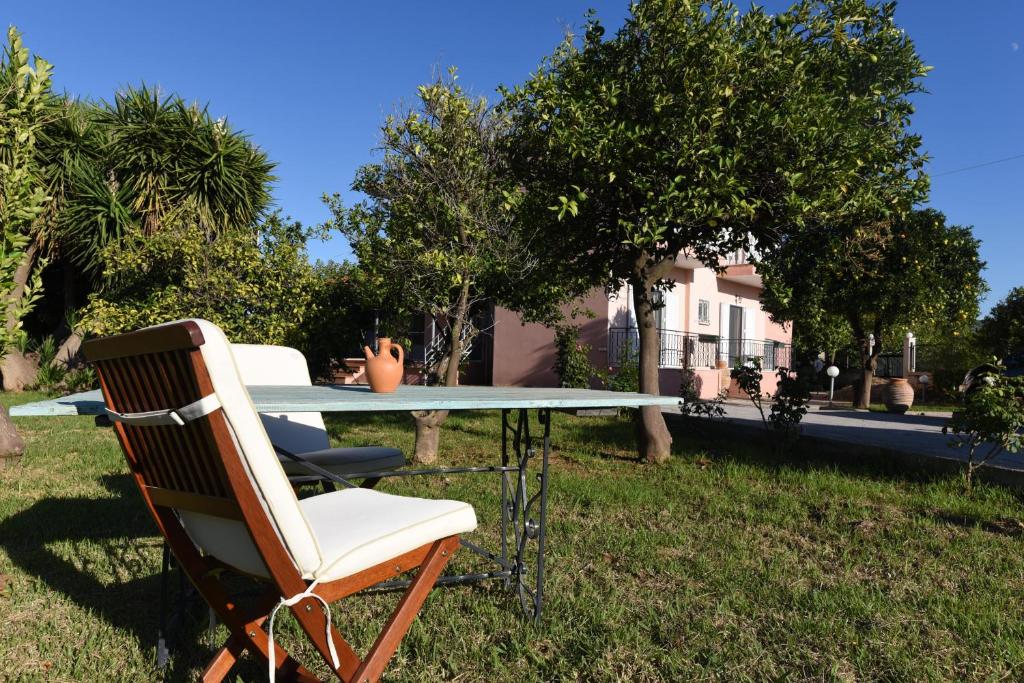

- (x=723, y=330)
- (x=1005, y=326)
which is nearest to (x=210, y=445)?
(x=723, y=330)

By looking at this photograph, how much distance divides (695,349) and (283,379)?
13.8m

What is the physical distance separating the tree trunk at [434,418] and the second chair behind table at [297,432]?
2.48 metres

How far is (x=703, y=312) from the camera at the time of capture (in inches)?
687

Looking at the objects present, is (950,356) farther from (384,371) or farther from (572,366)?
(384,371)

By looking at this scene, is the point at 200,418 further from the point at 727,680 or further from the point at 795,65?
the point at 795,65

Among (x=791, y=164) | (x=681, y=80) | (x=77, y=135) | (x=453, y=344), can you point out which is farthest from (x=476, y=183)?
(x=77, y=135)

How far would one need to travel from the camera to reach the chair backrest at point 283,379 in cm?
337

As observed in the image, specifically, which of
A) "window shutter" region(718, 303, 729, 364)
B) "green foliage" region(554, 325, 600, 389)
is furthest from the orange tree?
"window shutter" region(718, 303, 729, 364)

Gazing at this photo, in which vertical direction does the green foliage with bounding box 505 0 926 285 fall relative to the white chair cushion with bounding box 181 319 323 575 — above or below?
above

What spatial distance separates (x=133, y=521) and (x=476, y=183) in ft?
13.3

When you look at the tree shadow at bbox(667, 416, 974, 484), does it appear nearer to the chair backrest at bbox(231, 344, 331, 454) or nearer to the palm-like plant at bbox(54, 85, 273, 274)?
the chair backrest at bbox(231, 344, 331, 454)

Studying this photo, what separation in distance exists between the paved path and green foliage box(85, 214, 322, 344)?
5.45 metres

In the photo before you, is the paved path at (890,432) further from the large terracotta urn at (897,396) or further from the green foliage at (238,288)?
the green foliage at (238,288)

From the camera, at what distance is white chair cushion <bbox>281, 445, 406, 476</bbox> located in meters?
3.19
